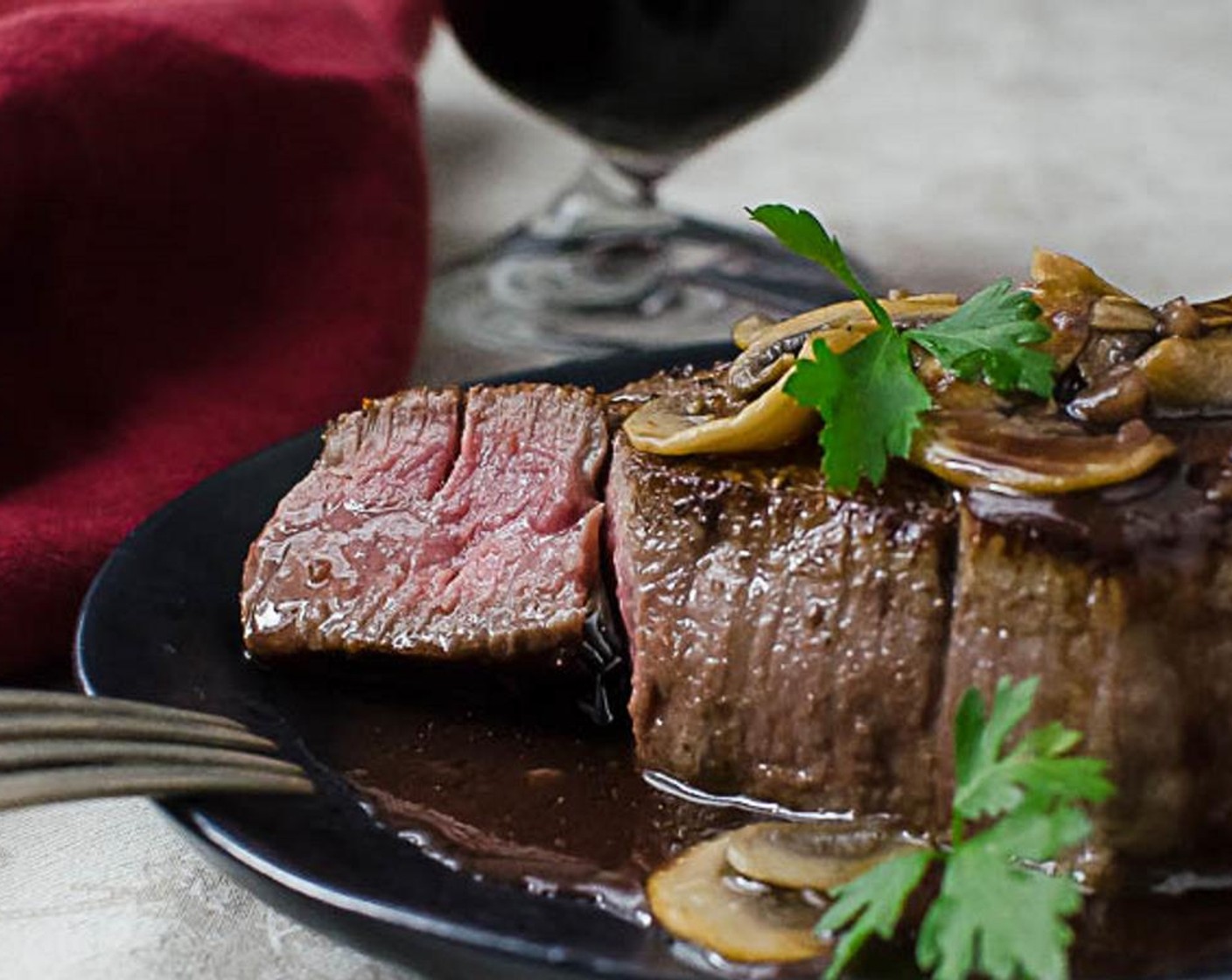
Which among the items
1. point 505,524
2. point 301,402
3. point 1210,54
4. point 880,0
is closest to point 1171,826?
point 505,524

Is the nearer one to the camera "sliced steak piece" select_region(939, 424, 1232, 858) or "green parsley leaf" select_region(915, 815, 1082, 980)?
"green parsley leaf" select_region(915, 815, 1082, 980)

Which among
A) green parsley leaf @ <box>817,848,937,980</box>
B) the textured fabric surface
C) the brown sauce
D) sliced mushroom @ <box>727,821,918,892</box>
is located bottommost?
the textured fabric surface

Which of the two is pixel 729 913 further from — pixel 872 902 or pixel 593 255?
pixel 593 255

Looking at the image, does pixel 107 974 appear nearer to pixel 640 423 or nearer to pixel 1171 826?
pixel 640 423

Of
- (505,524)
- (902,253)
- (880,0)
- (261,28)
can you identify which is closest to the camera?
(505,524)

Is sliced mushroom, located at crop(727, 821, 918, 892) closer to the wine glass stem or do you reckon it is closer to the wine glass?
the wine glass

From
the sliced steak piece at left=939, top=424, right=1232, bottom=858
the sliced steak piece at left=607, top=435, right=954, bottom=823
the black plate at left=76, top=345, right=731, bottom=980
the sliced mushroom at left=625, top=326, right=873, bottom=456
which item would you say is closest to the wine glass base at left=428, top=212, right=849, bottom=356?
the black plate at left=76, top=345, right=731, bottom=980
